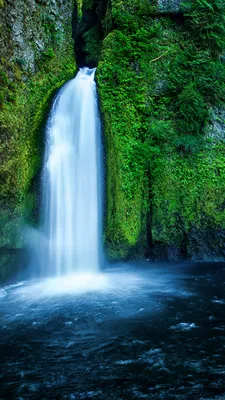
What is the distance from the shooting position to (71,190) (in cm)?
773

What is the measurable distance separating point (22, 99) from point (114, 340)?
5736mm

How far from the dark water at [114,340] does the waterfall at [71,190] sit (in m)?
0.84

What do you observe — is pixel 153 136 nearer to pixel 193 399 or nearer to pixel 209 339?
pixel 209 339

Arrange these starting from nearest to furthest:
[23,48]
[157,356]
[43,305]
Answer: [157,356] → [43,305] → [23,48]

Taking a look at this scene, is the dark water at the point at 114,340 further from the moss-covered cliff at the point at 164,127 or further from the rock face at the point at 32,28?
the rock face at the point at 32,28

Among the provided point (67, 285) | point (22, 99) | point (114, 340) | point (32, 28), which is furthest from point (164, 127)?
point (114, 340)

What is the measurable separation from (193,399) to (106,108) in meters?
7.24

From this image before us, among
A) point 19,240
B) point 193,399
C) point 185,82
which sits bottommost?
point 193,399

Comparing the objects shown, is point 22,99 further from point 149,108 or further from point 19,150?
point 149,108

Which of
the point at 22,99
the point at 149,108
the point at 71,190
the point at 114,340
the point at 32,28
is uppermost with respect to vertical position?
the point at 32,28

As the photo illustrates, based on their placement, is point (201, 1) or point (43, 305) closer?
point (43, 305)

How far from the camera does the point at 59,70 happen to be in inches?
371

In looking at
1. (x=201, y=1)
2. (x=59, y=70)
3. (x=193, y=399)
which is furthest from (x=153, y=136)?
(x=193, y=399)

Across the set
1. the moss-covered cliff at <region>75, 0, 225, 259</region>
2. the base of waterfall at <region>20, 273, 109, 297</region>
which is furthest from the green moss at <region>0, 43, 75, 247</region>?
the moss-covered cliff at <region>75, 0, 225, 259</region>
